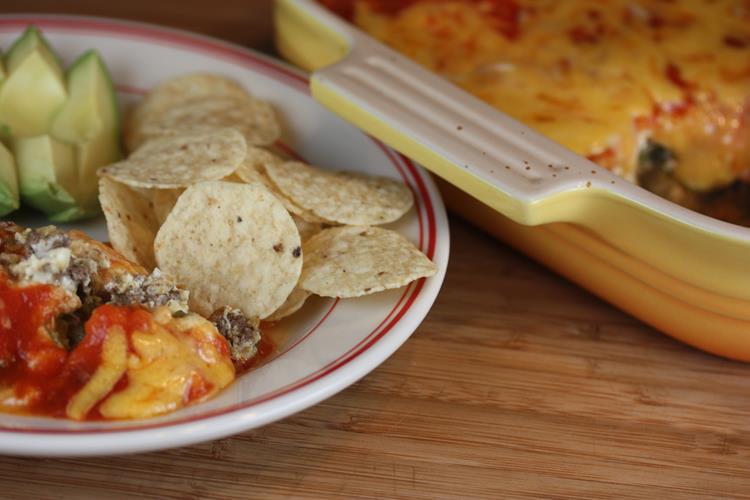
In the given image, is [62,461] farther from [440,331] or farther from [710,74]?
[710,74]

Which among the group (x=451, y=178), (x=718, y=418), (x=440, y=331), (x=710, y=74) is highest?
(x=451, y=178)

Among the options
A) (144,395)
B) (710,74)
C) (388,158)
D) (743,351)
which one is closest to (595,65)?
(710,74)

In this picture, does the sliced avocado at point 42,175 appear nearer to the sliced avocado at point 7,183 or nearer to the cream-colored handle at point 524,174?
the sliced avocado at point 7,183

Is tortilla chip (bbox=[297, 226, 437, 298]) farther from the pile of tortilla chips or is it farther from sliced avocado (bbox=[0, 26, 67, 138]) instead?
sliced avocado (bbox=[0, 26, 67, 138])

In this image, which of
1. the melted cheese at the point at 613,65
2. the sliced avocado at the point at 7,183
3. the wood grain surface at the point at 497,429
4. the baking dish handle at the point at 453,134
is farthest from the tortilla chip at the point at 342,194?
the sliced avocado at the point at 7,183

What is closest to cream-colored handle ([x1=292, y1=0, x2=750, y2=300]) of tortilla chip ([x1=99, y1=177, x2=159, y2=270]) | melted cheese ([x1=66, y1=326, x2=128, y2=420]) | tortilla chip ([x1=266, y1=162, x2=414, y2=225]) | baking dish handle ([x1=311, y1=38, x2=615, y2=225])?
baking dish handle ([x1=311, y1=38, x2=615, y2=225])

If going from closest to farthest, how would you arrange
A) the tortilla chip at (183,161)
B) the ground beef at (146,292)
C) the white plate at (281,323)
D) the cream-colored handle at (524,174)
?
the white plate at (281,323) → the ground beef at (146,292) → the cream-colored handle at (524,174) → the tortilla chip at (183,161)
